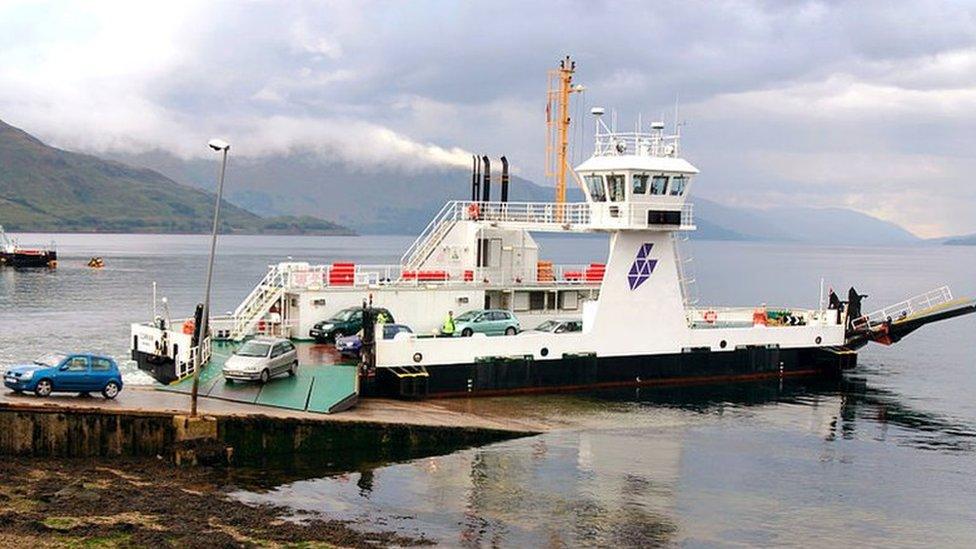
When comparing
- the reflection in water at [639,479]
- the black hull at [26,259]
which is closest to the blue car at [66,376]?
the reflection in water at [639,479]

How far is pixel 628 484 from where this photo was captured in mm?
30266

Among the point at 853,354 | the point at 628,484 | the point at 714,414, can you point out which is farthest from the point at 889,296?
the point at 628,484

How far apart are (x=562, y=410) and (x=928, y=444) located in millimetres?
13482

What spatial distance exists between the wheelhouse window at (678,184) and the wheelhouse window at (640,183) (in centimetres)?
135

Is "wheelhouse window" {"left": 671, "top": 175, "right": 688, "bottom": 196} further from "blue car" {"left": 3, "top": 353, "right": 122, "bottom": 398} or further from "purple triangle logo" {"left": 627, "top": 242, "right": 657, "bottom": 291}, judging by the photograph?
"blue car" {"left": 3, "top": 353, "right": 122, "bottom": 398}

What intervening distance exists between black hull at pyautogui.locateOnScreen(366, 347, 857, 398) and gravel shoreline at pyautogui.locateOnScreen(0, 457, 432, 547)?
12.0 metres

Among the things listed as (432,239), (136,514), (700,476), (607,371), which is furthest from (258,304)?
(700,476)

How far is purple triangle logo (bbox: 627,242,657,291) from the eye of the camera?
44.7 metres

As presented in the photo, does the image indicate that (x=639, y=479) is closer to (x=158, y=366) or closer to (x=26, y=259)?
(x=158, y=366)

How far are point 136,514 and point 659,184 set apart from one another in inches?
1092

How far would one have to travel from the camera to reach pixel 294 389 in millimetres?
34219

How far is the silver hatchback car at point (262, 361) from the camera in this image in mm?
34344

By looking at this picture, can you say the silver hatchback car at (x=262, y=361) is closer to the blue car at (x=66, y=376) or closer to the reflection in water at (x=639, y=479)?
the blue car at (x=66, y=376)

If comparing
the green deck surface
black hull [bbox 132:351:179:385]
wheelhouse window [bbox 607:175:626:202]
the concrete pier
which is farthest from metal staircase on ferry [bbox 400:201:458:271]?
the concrete pier
